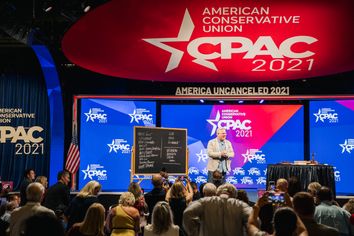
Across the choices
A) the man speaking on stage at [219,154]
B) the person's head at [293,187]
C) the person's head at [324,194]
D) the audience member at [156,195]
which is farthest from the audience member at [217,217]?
the man speaking on stage at [219,154]

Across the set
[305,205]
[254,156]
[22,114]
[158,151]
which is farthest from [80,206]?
[22,114]

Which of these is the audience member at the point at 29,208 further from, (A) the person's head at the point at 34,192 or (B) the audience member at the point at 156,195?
(B) the audience member at the point at 156,195

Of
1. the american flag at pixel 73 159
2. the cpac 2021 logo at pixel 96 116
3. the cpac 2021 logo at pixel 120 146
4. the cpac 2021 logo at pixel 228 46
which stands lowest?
the american flag at pixel 73 159

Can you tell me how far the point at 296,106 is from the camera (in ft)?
45.3

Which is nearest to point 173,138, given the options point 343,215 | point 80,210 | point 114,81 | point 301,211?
point 114,81

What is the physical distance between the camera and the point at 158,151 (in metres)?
12.0

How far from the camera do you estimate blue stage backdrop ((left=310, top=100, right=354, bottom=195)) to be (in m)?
13.5

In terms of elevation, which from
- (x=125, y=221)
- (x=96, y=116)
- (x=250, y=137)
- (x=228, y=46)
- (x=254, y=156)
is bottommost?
(x=125, y=221)

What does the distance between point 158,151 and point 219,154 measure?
1.56 meters

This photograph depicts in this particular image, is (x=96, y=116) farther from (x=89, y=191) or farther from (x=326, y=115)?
(x=89, y=191)

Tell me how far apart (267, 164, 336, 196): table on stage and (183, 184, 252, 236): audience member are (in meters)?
5.32

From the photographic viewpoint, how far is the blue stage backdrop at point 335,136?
13.5 metres

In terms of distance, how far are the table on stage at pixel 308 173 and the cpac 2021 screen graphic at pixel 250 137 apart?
3298mm

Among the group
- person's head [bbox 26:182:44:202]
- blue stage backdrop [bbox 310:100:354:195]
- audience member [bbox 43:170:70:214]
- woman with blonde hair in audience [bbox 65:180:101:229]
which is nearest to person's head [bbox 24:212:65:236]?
person's head [bbox 26:182:44:202]
